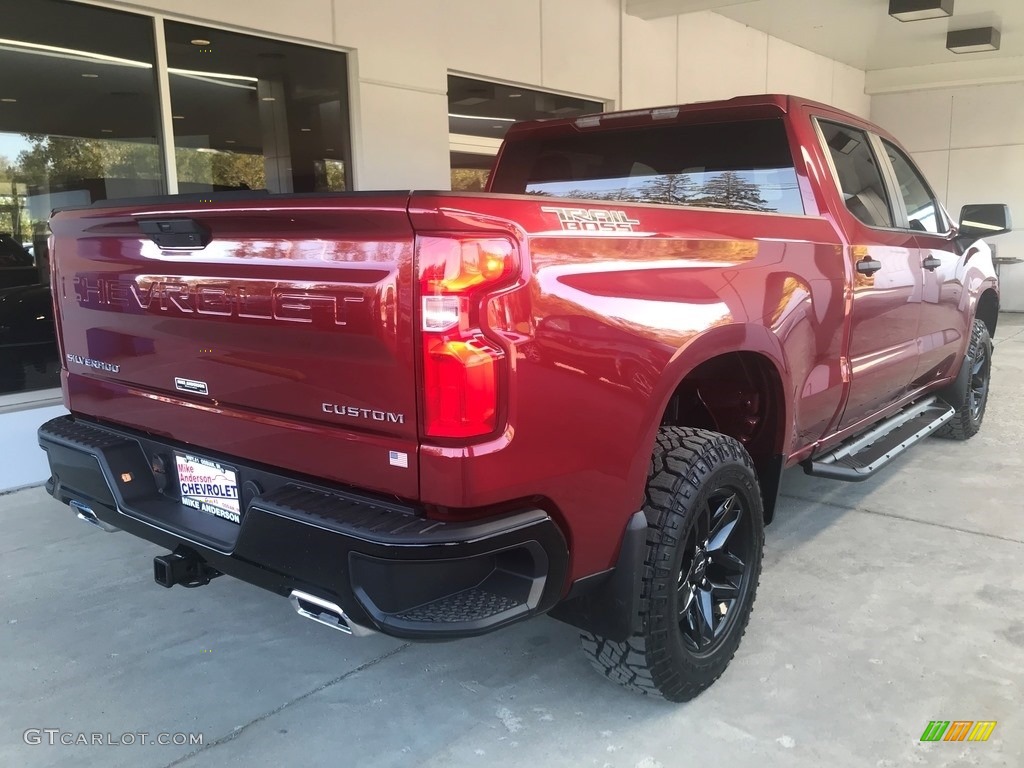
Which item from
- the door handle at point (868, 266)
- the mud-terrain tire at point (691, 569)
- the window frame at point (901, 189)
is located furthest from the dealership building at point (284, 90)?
the mud-terrain tire at point (691, 569)

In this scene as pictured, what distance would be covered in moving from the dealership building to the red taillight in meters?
4.24

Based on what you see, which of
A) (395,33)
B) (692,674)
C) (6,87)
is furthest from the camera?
(395,33)

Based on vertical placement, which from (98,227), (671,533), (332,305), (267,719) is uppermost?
(98,227)

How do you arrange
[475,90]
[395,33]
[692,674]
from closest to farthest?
[692,674] < [395,33] < [475,90]

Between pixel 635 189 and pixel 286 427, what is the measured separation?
2.03m

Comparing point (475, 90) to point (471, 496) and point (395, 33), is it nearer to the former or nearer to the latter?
point (395, 33)

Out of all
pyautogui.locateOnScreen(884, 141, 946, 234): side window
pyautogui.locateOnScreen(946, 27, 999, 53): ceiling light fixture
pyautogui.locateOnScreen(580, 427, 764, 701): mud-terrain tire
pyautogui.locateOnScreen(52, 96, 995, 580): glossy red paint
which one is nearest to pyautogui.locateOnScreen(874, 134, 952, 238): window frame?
pyautogui.locateOnScreen(884, 141, 946, 234): side window

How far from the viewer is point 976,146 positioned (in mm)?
14570

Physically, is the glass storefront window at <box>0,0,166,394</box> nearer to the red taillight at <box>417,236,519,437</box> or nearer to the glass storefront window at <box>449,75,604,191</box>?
the glass storefront window at <box>449,75,604,191</box>

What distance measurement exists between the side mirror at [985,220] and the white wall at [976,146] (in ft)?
36.5

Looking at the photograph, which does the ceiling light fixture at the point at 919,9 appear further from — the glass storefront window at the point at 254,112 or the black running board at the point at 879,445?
the glass storefront window at the point at 254,112

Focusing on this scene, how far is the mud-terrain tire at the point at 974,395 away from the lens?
543cm

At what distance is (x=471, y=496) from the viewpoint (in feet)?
6.07

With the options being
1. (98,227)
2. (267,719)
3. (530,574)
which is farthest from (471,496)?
(98,227)
